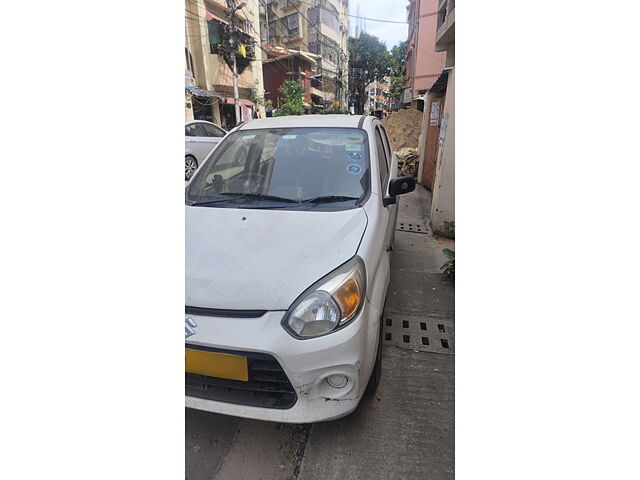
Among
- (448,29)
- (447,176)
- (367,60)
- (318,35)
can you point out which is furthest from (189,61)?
(367,60)

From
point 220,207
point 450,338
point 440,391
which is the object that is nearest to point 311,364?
point 440,391

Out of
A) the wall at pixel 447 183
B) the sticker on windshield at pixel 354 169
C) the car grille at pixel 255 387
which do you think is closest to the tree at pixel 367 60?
the wall at pixel 447 183

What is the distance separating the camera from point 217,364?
1.39 metres

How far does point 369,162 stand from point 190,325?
62.4 inches

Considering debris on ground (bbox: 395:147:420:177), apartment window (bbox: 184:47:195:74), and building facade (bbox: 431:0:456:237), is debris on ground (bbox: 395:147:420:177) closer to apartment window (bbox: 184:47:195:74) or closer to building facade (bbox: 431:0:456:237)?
building facade (bbox: 431:0:456:237)

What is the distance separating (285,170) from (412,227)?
3034mm

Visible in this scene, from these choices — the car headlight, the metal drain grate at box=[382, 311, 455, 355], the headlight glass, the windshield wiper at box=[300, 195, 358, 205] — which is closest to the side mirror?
the windshield wiper at box=[300, 195, 358, 205]

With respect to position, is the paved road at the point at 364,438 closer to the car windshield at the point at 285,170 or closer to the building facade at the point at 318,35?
the car windshield at the point at 285,170

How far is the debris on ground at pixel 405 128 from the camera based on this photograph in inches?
452

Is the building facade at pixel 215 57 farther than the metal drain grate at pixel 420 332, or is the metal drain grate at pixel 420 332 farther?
the building facade at pixel 215 57

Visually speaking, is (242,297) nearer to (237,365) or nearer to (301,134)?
(237,365)

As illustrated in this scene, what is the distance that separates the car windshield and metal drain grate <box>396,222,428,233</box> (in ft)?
8.27

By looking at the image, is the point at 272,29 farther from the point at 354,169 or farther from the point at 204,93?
the point at 354,169

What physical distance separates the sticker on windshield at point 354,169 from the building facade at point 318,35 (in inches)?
948
